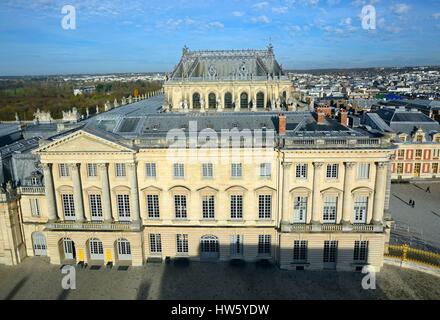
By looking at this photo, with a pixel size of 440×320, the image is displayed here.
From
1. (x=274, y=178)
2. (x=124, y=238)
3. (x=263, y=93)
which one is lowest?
(x=124, y=238)

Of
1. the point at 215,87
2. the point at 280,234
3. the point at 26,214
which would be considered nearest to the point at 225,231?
the point at 280,234

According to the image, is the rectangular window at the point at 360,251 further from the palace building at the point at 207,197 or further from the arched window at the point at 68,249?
the arched window at the point at 68,249

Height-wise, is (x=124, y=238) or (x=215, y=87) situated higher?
(x=215, y=87)

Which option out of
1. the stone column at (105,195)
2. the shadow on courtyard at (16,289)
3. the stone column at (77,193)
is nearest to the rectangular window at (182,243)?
the stone column at (105,195)

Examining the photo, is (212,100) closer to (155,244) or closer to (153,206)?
(153,206)

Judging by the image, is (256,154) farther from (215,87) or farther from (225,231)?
(215,87)
